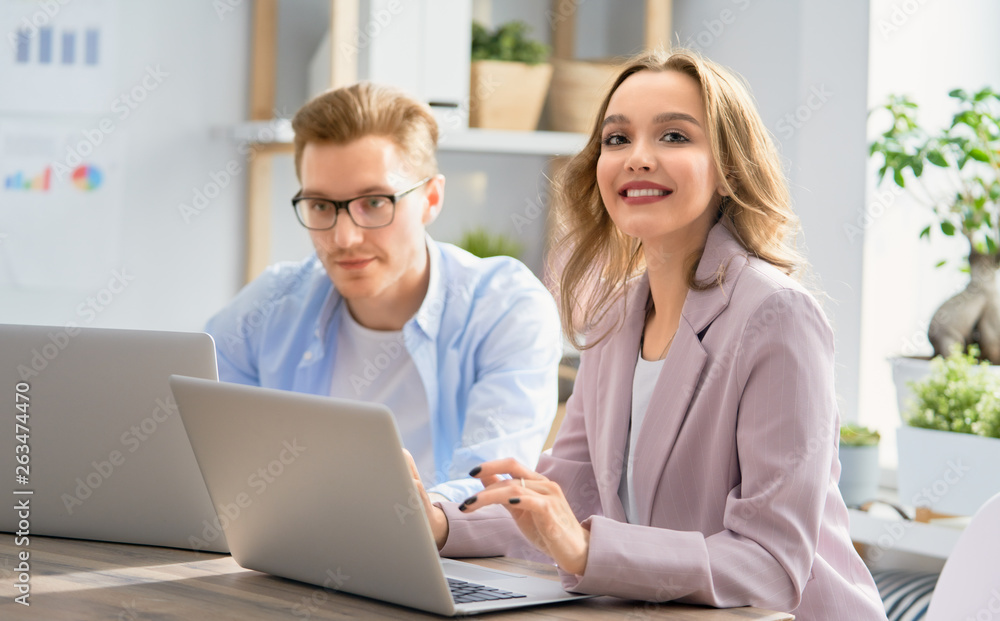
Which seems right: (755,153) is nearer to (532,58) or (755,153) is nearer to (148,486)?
(148,486)

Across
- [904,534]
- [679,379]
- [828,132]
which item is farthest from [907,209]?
[679,379]

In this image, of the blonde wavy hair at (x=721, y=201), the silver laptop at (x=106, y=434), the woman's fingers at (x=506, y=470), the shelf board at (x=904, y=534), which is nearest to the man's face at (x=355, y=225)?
the blonde wavy hair at (x=721, y=201)

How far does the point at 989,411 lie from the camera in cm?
180

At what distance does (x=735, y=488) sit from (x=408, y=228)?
0.85m

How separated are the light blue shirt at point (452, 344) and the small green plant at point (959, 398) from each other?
699 millimetres

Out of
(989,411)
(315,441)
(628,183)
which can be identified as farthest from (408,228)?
(989,411)

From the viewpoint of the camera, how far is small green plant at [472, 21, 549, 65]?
2523 millimetres

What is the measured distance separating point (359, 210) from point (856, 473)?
1097mm

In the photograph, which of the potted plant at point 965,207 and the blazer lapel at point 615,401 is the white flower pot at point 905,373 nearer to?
the potted plant at point 965,207

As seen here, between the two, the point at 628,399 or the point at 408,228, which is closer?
the point at 628,399

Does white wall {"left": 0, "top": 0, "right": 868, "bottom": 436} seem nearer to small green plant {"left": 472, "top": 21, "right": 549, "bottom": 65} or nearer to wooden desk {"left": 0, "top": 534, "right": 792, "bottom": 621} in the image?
small green plant {"left": 472, "top": 21, "right": 549, "bottom": 65}

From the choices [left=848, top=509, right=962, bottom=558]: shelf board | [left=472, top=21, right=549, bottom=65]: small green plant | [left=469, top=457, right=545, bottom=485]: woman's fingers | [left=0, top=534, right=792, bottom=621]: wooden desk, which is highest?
[left=472, top=21, right=549, bottom=65]: small green plant

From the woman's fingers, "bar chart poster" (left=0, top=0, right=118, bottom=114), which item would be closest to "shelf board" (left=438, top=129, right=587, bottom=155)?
"bar chart poster" (left=0, top=0, right=118, bottom=114)

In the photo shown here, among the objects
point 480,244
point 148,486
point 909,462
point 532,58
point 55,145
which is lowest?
point 909,462
